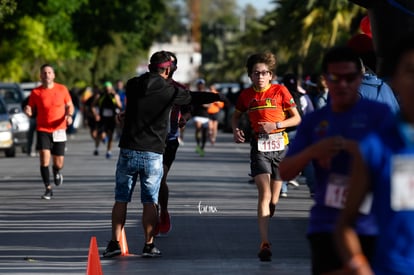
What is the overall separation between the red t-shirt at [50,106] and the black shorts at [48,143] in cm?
8

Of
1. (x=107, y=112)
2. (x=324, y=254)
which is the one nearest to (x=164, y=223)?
(x=324, y=254)

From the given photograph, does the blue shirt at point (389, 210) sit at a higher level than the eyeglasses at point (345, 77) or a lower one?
lower

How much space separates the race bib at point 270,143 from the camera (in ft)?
38.9

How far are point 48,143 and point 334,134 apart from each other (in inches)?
490

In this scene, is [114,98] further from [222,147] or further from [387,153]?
[387,153]

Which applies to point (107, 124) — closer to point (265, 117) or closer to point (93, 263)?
point (265, 117)

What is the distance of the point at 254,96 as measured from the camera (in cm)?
1200

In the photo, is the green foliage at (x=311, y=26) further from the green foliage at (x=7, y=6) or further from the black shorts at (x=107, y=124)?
the green foliage at (x=7, y=6)

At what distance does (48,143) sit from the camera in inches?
707

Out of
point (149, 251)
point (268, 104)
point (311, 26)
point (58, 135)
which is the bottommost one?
point (149, 251)

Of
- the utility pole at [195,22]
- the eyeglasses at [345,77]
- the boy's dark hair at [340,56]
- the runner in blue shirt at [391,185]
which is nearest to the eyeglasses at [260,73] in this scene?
the boy's dark hair at [340,56]

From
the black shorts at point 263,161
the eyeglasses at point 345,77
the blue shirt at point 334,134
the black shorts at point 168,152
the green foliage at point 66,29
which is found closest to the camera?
the blue shirt at point 334,134

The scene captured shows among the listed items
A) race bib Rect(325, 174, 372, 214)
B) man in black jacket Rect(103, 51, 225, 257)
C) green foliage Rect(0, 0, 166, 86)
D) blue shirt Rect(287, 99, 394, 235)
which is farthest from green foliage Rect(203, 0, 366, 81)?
race bib Rect(325, 174, 372, 214)

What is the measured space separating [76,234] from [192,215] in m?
2.35
